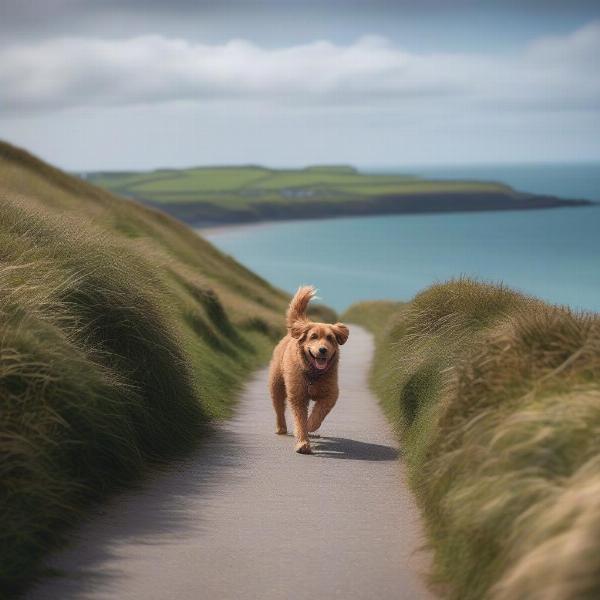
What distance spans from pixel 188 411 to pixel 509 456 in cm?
552

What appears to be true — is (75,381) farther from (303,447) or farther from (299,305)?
(299,305)

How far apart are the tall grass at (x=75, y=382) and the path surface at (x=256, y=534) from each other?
275mm

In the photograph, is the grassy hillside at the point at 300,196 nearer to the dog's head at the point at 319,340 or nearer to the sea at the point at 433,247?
the sea at the point at 433,247

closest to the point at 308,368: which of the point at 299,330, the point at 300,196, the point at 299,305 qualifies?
the point at 299,330

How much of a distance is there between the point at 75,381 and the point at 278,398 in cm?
419

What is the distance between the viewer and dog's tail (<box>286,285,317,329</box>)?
434 inches

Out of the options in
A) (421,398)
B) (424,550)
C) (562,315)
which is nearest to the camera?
(424,550)

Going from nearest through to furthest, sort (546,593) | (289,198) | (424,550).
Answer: (546,593)
(424,550)
(289,198)

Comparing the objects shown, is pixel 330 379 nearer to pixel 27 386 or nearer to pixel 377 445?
pixel 377 445

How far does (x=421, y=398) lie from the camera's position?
10555 millimetres

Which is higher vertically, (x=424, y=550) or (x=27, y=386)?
Result: (x=27, y=386)

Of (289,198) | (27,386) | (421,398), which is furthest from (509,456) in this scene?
(289,198)

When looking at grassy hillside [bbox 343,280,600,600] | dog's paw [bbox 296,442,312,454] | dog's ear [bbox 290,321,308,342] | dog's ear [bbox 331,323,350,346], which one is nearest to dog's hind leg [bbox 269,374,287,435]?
dog's ear [bbox 290,321,308,342]

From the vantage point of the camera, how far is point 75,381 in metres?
7.65
